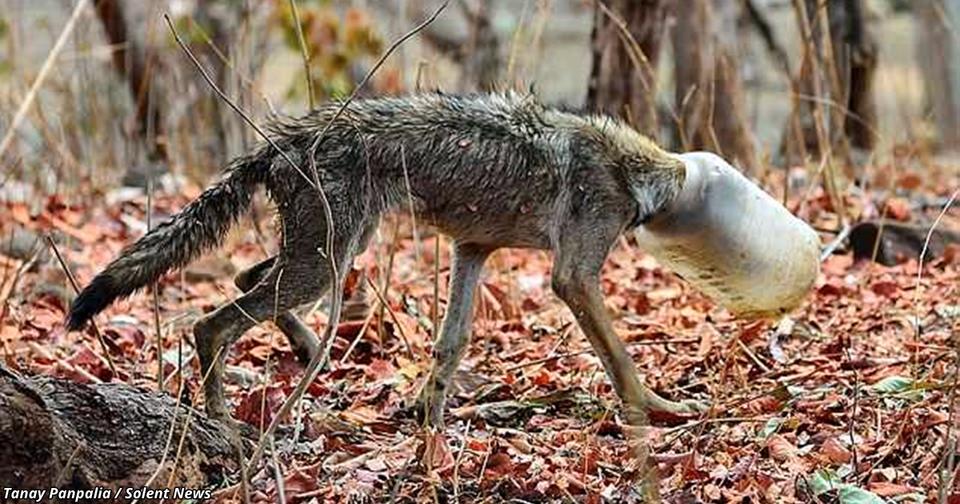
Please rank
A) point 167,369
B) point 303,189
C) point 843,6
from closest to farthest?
point 303,189 → point 167,369 → point 843,6

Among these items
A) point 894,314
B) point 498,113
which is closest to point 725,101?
point 894,314

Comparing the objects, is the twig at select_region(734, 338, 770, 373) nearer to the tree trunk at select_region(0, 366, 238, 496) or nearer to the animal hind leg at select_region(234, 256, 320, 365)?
the animal hind leg at select_region(234, 256, 320, 365)

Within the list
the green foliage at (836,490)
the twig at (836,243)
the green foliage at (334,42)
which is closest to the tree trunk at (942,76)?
the green foliage at (334,42)

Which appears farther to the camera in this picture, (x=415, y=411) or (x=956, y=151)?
(x=956, y=151)

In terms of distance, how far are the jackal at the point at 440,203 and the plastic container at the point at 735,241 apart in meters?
0.12

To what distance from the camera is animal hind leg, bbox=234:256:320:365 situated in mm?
5637

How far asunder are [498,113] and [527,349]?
3.99ft

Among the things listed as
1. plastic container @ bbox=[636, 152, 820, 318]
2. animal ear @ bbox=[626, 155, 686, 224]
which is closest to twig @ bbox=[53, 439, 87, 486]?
animal ear @ bbox=[626, 155, 686, 224]

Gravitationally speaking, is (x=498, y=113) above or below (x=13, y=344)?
above

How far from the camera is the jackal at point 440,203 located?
5.23m

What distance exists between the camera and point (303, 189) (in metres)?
5.24

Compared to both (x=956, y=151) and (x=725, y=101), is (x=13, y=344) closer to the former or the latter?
(x=725, y=101)

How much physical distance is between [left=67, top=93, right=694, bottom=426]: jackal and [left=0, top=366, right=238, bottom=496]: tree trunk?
440mm

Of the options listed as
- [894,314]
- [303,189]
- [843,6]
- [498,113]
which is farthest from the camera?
[843,6]
